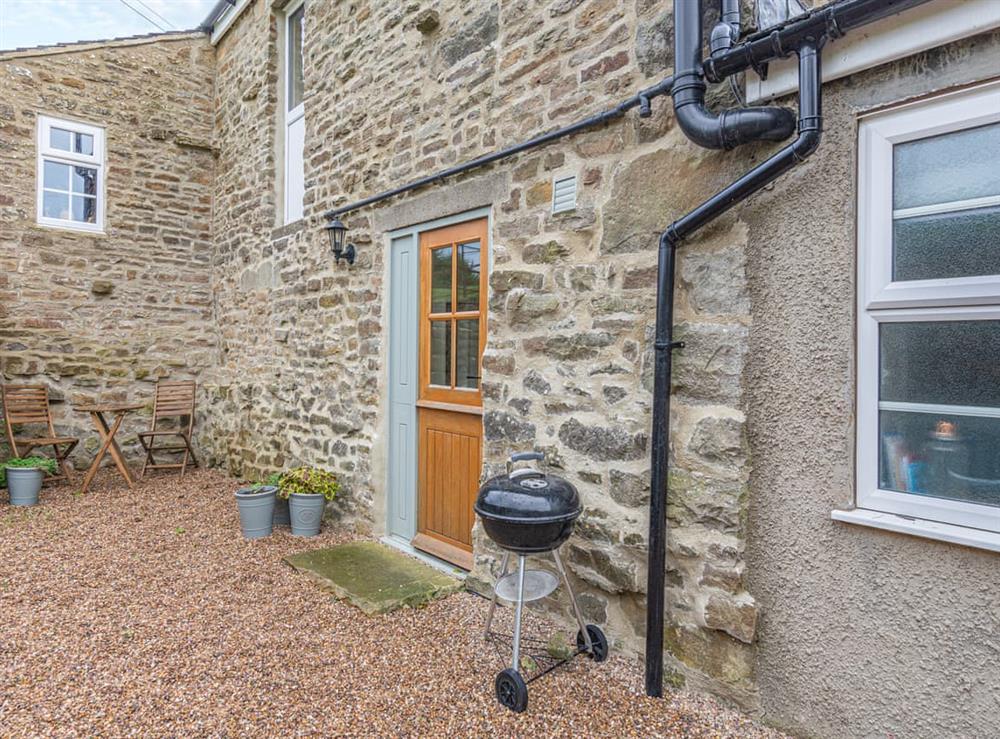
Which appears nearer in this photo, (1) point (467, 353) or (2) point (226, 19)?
(1) point (467, 353)

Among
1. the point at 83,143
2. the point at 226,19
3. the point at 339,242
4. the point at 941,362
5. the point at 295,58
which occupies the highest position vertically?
the point at 226,19

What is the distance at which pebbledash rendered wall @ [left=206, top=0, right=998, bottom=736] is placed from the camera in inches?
78.9

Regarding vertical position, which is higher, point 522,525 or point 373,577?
point 522,525

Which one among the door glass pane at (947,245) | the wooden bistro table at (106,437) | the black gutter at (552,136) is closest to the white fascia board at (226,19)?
the black gutter at (552,136)

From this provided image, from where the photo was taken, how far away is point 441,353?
4070mm

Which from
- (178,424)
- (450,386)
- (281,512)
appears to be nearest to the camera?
(450,386)

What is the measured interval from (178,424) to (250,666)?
549 cm

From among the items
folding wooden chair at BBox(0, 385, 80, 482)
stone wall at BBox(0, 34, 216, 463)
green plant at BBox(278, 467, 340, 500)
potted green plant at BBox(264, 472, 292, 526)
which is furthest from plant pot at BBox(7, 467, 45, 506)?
green plant at BBox(278, 467, 340, 500)

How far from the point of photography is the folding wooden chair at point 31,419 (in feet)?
20.0

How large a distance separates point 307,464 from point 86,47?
573 centimetres

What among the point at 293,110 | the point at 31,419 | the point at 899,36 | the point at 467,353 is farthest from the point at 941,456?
the point at 31,419

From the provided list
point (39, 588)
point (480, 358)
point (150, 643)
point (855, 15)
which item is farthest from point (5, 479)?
point (855, 15)

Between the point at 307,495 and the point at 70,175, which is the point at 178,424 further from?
the point at 307,495

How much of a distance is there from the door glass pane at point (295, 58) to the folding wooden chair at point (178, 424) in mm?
3690
